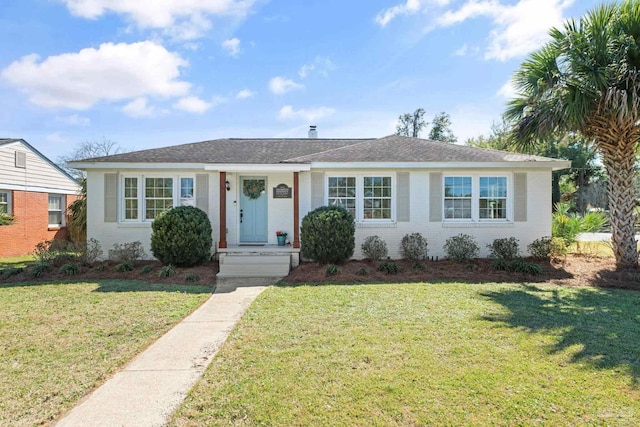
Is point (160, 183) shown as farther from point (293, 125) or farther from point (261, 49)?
point (293, 125)

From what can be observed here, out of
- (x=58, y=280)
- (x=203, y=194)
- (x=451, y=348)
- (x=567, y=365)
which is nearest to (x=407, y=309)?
(x=451, y=348)

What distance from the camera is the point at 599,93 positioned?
25.8 feet

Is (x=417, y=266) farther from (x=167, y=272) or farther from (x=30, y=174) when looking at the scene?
(x=30, y=174)

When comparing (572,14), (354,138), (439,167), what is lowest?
(439,167)

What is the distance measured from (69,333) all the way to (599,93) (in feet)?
38.3

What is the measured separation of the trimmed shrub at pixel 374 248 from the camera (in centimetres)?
967

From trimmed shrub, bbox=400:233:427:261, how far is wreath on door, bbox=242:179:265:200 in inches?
192

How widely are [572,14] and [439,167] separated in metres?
4.88

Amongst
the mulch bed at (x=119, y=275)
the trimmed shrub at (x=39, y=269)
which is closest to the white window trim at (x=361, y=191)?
the mulch bed at (x=119, y=275)

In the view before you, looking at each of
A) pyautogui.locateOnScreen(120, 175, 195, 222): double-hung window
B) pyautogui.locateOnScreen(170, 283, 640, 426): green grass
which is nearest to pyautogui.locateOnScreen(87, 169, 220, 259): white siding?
pyautogui.locateOnScreen(120, 175, 195, 222): double-hung window

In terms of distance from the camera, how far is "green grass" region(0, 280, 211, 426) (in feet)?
9.93

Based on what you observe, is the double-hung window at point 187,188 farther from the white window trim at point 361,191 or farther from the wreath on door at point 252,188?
the white window trim at point 361,191

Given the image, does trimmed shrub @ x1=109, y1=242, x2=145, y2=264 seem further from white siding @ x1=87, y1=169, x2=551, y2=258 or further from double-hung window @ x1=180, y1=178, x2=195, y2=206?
double-hung window @ x1=180, y1=178, x2=195, y2=206

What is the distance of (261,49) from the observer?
12289 millimetres
